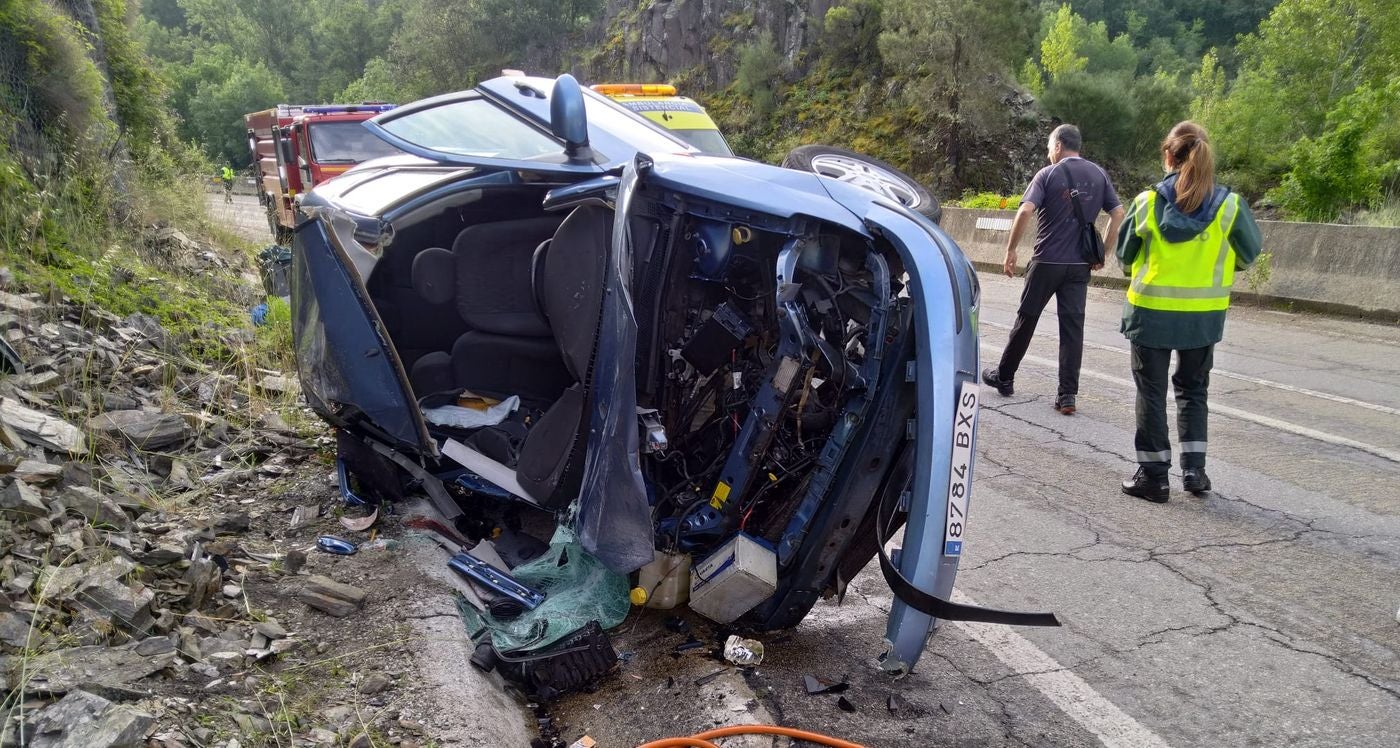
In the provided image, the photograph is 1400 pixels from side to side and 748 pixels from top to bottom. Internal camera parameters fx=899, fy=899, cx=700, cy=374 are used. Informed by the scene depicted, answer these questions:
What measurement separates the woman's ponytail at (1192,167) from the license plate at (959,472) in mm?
2789

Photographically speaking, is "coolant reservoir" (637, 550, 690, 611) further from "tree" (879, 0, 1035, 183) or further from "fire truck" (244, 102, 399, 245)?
"tree" (879, 0, 1035, 183)

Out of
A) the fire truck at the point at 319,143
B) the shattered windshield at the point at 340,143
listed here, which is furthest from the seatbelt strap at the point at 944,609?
the shattered windshield at the point at 340,143

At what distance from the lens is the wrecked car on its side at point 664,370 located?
8.43ft

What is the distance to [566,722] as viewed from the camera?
277 centimetres

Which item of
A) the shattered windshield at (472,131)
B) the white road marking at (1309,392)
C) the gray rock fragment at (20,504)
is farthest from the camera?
the white road marking at (1309,392)

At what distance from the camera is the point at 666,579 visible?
3148mm

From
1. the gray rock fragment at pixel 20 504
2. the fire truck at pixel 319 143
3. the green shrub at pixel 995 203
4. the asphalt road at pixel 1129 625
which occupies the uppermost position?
the fire truck at pixel 319 143

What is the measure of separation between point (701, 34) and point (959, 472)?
4331 cm

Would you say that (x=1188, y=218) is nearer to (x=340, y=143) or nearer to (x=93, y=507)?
(x=93, y=507)

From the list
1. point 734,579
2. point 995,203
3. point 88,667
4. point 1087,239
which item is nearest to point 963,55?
point 995,203

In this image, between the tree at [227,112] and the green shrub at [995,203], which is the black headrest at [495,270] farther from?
the tree at [227,112]

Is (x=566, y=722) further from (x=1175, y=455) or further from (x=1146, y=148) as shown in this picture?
(x=1146, y=148)

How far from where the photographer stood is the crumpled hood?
14.7 ft

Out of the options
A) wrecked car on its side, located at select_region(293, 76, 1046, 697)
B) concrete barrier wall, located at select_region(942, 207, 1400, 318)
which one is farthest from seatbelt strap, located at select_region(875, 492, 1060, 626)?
concrete barrier wall, located at select_region(942, 207, 1400, 318)
